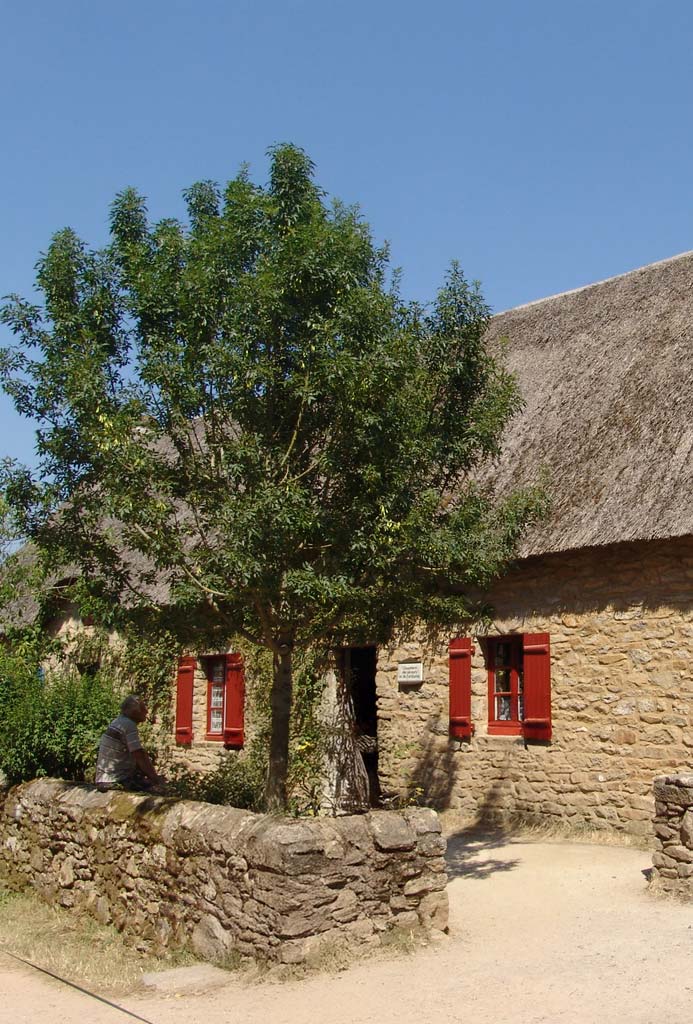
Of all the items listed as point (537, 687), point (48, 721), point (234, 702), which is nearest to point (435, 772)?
point (537, 687)

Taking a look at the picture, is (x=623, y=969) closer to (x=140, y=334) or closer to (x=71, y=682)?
(x=140, y=334)

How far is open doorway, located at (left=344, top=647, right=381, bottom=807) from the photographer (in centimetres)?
1202

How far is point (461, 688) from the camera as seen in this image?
425 inches

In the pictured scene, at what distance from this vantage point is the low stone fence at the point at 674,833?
701 centimetres

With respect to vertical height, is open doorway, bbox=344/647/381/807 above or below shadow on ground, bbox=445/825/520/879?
above

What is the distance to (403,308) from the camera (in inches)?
287

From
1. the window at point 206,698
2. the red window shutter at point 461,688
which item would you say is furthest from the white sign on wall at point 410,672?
the window at point 206,698

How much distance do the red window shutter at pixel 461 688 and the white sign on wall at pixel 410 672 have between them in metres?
0.50

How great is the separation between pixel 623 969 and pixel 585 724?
424cm

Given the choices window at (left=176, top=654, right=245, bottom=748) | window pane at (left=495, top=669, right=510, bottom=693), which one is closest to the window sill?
window pane at (left=495, top=669, right=510, bottom=693)

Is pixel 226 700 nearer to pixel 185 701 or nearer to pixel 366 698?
pixel 185 701

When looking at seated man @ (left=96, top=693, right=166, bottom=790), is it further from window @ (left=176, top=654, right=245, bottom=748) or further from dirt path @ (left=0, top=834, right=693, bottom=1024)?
window @ (left=176, top=654, right=245, bottom=748)

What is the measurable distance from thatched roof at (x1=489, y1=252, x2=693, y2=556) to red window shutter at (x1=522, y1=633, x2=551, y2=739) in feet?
3.52

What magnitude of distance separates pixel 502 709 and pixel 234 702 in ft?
13.2
